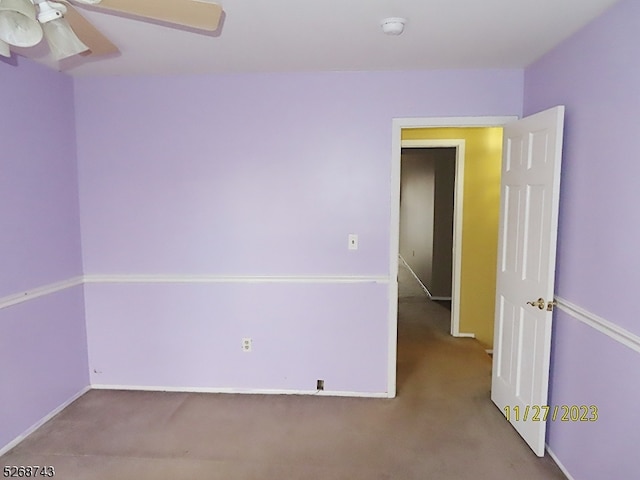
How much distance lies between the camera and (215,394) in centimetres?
310

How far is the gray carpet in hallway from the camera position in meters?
2.23

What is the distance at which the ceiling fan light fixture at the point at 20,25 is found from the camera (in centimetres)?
126

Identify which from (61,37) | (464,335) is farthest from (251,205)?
(464,335)

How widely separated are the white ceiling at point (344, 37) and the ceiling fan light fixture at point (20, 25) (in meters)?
0.61

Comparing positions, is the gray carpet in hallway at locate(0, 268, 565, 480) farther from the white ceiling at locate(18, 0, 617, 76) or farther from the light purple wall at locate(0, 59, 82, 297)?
the white ceiling at locate(18, 0, 617, 76)

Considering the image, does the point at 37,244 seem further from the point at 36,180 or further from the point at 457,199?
the point at 457,199

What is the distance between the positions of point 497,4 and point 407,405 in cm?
249

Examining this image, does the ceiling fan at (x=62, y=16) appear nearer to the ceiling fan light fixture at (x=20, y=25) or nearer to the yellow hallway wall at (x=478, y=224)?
the ceiling fan light fixture at (x=20, y=25)

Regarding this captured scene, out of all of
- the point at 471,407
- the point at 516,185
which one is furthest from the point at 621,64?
the point at 471,407

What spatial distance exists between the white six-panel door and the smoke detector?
0.90 m

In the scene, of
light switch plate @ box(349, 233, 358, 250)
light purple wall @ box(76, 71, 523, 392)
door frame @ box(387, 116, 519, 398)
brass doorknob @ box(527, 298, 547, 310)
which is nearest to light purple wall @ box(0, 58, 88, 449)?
light purple wall @ box(76, 71, 523, 392)

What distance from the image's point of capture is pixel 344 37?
2219mm

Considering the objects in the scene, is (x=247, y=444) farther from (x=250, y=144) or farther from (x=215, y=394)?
(x=250, y=144)

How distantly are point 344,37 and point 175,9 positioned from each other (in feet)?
3.53
